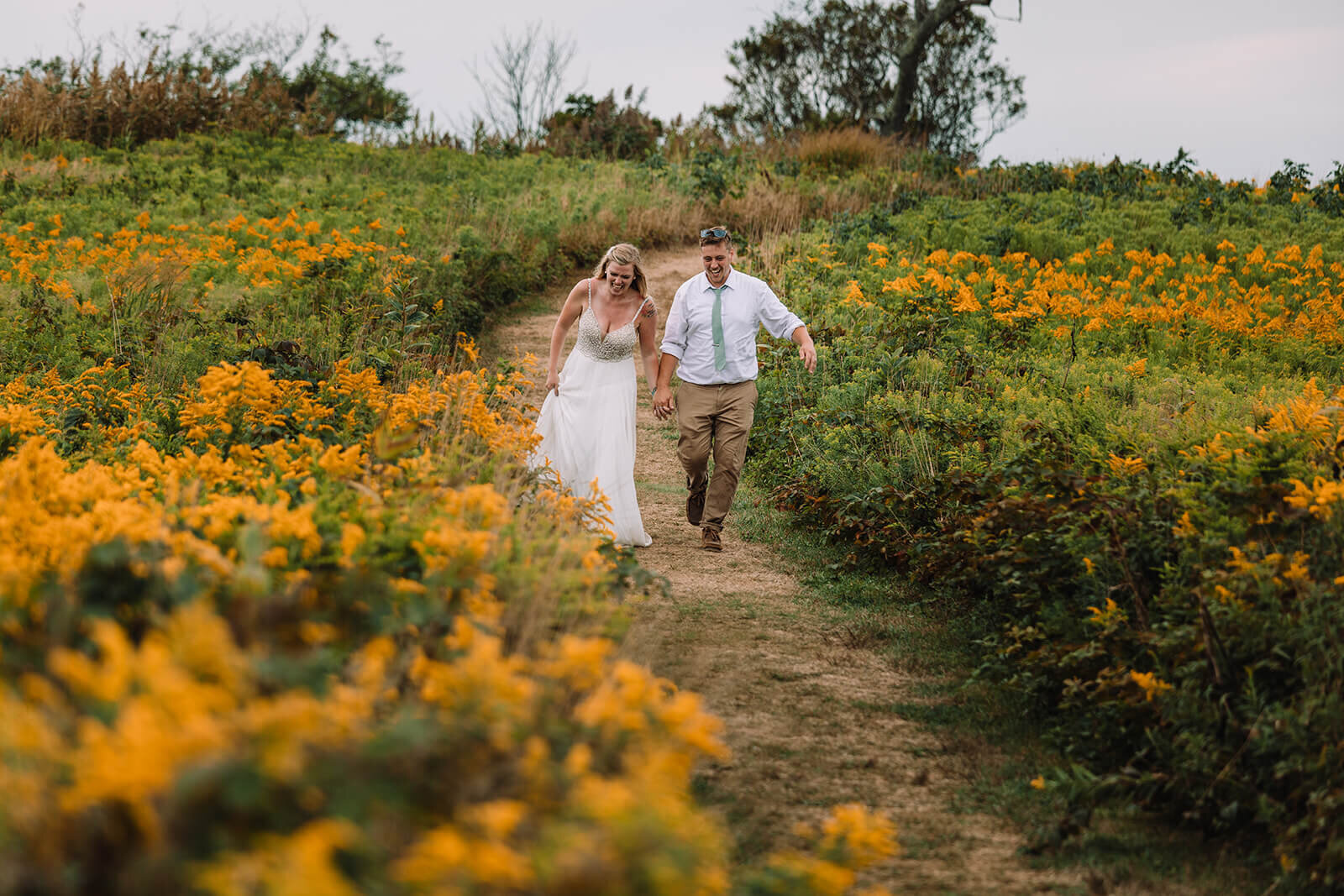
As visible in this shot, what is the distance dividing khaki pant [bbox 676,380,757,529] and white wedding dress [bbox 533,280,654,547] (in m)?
0.50

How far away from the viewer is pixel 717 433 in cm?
802

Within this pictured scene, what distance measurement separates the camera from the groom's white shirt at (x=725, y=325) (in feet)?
25.8

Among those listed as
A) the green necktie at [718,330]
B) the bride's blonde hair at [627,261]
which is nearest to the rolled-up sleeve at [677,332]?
the green necktie at [718,330]

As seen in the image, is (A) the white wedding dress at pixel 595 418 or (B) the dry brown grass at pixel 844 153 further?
(B) the dry brown grass at pixel 844 153

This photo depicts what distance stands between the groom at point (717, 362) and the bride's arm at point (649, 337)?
77mm

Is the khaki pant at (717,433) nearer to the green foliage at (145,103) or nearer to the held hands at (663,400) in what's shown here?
the held hands at (663,400)

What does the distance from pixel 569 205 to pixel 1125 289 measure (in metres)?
8.75

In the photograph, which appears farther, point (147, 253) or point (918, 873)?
point (147, 253)

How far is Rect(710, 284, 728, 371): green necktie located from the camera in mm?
7805

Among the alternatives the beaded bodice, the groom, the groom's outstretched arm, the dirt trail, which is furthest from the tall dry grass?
the dirt trail

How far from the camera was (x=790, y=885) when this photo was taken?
2371mm

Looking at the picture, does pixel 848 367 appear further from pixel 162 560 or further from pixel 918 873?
pixel 162 560

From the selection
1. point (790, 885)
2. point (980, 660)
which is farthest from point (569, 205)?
point (790, 885)


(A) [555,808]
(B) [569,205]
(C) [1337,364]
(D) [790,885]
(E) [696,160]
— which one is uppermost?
(E) [696,160]
